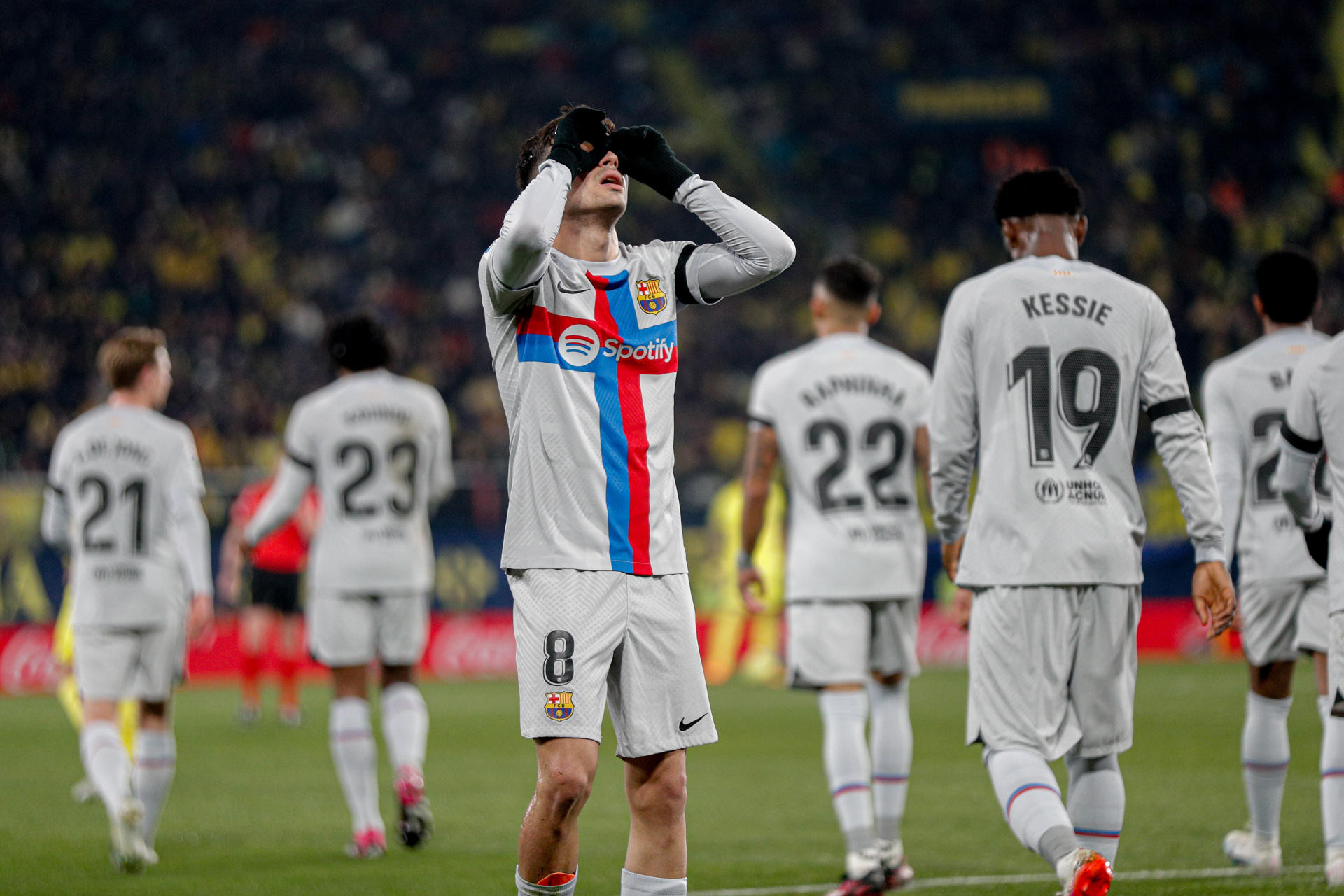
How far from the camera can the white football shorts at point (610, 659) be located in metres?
3.96

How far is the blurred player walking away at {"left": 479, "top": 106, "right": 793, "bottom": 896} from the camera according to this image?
3957 mm

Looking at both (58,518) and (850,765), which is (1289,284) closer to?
(850,765)

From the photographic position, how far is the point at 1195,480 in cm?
452

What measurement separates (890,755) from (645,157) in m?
3.11

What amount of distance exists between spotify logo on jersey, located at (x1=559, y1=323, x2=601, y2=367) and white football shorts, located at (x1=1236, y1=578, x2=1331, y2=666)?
3.40m

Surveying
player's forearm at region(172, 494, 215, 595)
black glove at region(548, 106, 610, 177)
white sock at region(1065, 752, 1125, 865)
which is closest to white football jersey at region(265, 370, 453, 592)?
player's forearm at region(172, 494, 215, 595)

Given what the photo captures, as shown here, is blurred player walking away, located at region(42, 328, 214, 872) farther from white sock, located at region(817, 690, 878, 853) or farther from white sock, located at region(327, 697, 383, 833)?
white sock, located at region(817, 690, 878, 853)

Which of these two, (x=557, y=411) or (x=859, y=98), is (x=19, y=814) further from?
(x=859, y=98)

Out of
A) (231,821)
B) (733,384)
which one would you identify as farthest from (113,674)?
(733,384)

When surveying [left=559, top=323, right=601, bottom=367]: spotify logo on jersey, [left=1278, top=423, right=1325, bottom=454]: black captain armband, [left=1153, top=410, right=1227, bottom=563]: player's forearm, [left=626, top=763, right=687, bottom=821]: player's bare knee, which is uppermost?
[left=559, top=323, right=601, bottom=367]: spotify logo on jersey

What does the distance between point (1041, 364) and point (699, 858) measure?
309 centimetres

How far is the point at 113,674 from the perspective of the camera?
694cm

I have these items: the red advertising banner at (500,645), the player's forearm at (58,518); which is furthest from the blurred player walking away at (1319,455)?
the red advertising banner at (500,645)

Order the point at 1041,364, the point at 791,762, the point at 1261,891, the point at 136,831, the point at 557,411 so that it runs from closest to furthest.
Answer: the point at 557,411, the point at 1041,364, the point at 1261,891, the point at 136,831, the point at 791,762
